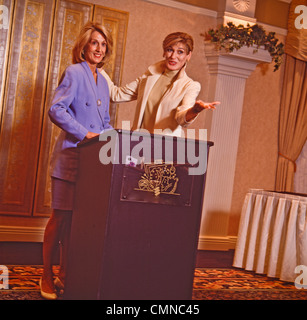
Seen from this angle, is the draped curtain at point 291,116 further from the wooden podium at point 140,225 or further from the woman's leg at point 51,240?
the wooden podium at point 140,225

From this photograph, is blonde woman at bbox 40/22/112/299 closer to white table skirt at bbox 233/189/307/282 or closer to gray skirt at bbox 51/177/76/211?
gray skirt at bbox 51/177/76/211

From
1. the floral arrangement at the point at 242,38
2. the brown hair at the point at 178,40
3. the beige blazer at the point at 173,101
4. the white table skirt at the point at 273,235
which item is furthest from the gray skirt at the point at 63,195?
the floral arrangement at the point at 242,38

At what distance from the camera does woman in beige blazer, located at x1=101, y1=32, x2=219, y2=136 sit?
2.75 meters

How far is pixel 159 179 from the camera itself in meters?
2.34

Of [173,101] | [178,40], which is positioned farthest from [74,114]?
[178,40]

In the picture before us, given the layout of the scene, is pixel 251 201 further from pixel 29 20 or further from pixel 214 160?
Result: pixel 29 20

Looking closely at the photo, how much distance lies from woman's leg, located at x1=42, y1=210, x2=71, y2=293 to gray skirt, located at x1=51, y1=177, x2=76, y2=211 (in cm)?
7

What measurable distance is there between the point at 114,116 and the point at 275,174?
241 cm

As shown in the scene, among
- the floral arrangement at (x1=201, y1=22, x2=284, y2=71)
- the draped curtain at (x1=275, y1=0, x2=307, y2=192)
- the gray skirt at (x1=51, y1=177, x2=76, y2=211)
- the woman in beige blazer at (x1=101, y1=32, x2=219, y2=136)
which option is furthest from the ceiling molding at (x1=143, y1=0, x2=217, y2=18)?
the gray skirt at (x1=51, y1=177, x2=76, y2=211)

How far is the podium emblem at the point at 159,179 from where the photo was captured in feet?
7.58

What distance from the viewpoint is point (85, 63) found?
284 centimetres

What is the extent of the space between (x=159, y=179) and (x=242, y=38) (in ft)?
12.3

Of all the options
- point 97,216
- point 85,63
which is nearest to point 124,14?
point 85,63

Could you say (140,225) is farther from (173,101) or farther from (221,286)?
(221,286)
